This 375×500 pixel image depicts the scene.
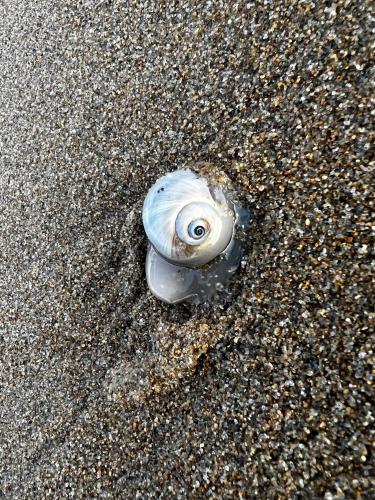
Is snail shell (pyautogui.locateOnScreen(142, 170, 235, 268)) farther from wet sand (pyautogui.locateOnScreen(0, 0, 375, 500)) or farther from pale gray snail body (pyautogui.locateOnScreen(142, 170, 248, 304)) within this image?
wet sand (pyautogui.locateOnScreen(0, 0, 375, 500))

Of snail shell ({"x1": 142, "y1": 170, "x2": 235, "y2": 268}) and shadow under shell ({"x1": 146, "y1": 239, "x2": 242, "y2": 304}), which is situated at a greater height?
snail shell ({"x1": 142, "y1": 170, "x2": 235, "y2": 268})

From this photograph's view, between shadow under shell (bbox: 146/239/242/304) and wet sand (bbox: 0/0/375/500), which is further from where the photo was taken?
shadow under shell (bbox: 146/239/242/304)

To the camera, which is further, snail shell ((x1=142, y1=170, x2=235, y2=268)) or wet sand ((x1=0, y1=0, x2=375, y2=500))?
snail shell ((x1=142, y1=170, x2=235, y2=268))

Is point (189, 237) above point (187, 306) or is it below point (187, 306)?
above

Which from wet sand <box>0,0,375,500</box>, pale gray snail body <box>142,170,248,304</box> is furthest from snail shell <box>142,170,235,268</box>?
wet sand <box>0,0,375,500</box>

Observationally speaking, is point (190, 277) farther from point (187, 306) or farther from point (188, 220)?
point (188, 220)

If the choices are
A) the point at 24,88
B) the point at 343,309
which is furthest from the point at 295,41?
the point at 24,88

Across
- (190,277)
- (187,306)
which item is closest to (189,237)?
(190,277)

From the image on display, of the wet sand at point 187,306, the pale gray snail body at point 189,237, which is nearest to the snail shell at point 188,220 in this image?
the pale gray snail body at point 189,237
